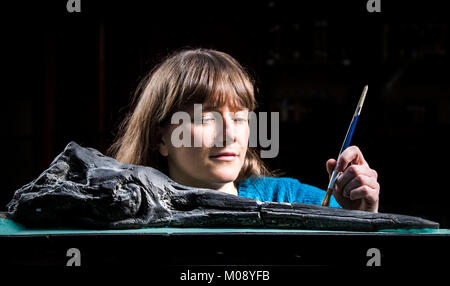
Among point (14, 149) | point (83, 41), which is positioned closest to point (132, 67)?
point (83, 41)

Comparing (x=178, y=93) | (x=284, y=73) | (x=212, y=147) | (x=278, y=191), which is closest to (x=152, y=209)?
(x=212, y=147)

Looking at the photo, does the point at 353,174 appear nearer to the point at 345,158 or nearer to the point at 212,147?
the point at 345,158

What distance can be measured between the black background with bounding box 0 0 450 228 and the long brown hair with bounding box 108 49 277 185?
3.27ft

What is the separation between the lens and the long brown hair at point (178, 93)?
4.05 ft

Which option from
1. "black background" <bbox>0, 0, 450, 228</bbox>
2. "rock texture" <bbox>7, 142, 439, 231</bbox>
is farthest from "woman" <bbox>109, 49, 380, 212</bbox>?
"black background" <bbox>0, 0, 450, 228</bbox>

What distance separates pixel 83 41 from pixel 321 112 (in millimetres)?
1371

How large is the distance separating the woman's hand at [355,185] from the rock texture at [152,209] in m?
0.11

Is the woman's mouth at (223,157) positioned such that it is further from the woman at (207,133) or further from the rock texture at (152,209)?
the rock texture at (152,209)

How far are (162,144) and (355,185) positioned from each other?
494 millimetres

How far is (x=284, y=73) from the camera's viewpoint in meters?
3.21

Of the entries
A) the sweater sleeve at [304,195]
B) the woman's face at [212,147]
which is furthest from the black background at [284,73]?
the woman's face at [212,147]

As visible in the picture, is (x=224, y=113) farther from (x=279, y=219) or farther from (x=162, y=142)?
(x=279, y=219)

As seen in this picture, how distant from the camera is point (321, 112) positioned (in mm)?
2998

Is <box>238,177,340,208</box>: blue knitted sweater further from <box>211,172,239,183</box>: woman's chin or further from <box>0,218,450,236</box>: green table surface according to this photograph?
<box>0,218,450,236</box>: green table surface
